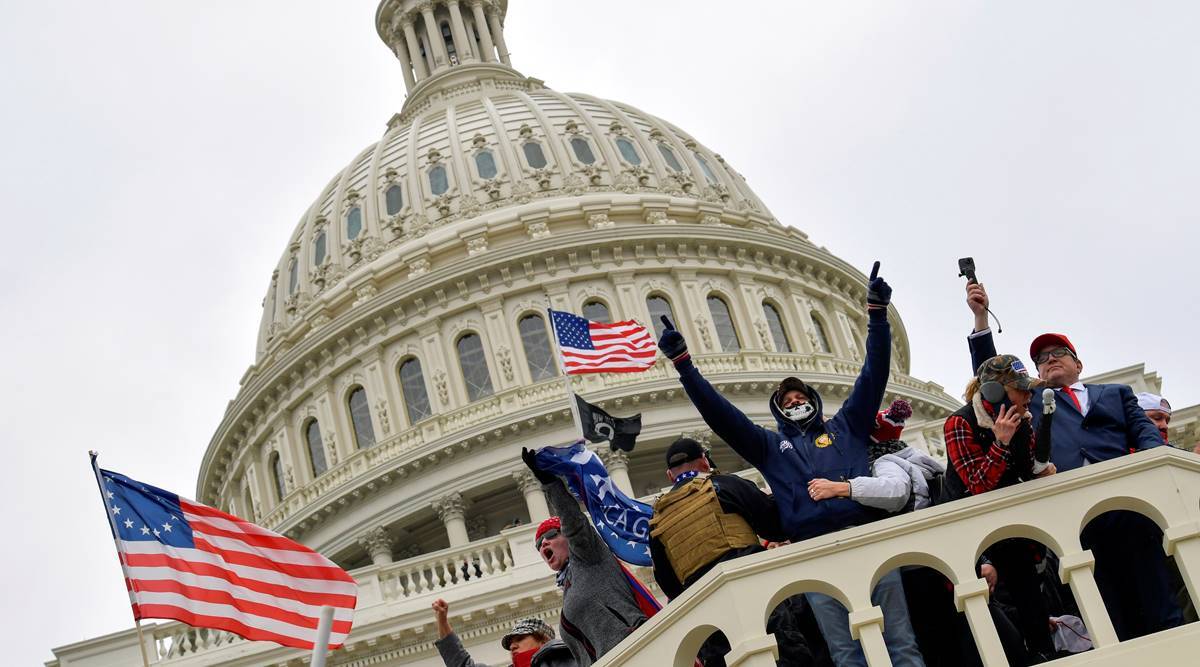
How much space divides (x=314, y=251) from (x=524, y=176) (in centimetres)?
807

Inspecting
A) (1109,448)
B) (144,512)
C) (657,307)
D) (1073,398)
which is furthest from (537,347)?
(1109,448)

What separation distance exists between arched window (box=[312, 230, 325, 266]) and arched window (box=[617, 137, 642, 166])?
404 inches

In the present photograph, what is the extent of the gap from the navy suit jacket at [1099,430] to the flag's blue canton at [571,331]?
879 inches

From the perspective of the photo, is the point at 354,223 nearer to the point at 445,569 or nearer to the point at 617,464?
the point at 617,464

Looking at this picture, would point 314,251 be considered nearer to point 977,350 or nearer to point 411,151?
point 411,151

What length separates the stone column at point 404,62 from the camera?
68.4 meters

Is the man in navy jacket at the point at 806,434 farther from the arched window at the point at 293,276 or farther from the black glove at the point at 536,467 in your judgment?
the arched window at the point at 293,276

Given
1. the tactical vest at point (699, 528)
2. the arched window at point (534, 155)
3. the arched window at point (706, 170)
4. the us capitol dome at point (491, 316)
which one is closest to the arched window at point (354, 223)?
the us capitol dome at point (491, 316)

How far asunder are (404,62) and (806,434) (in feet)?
204

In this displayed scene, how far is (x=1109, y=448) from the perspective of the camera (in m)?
8.50

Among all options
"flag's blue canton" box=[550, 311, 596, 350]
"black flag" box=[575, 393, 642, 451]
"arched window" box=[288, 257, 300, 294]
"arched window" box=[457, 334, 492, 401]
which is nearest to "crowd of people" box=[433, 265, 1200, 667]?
"black flag" box=[575, 393, 642, 451]

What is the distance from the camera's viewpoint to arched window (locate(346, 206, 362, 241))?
5572 centimetres

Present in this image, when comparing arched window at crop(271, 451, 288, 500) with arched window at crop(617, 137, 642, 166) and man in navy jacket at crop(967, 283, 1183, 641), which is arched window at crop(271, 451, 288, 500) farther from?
man in navy jacket at crop(967, 283, 1183, 641)

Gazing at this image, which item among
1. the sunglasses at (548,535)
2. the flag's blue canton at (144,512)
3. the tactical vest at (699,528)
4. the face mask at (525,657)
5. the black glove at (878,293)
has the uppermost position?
the flag's blue canton at (144,512)
